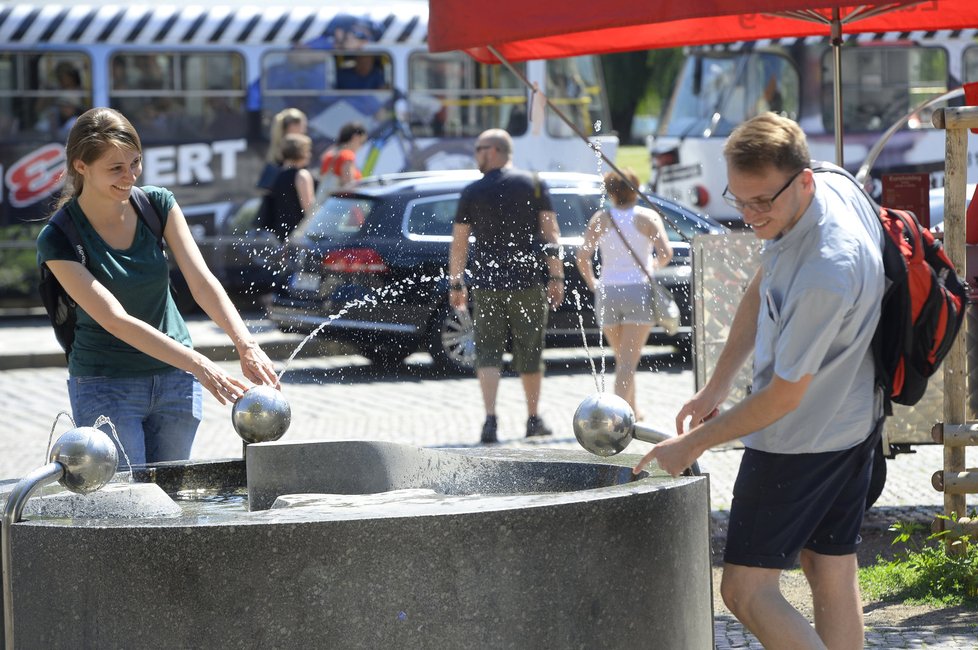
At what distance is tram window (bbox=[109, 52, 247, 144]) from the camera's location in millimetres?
17969

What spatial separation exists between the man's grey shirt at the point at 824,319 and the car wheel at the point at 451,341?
8.99 metres

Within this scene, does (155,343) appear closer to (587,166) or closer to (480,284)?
(480,284)

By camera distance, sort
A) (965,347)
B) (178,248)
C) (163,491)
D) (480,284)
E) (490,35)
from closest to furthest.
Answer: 1. (163,491)
2. (178,248)
3. (965,347)
4. (490,35)
5. (480,284)

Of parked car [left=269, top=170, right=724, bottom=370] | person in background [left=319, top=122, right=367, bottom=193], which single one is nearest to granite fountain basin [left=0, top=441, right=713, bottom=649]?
parked car [left=269, top=170, right=724, bottom=370]

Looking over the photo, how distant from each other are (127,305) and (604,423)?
5.64ft

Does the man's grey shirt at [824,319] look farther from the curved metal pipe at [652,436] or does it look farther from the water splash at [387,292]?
the water splash at [387,292]

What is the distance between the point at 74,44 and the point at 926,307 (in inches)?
614

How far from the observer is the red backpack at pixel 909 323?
367 centimetres

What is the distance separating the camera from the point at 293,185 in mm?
14180

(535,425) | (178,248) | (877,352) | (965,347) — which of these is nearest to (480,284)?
(535,425)

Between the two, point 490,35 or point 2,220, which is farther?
point 2,220

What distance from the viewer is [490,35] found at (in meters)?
6.62

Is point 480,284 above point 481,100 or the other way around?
the other way around

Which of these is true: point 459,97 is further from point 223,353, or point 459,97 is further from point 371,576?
point 371,576
